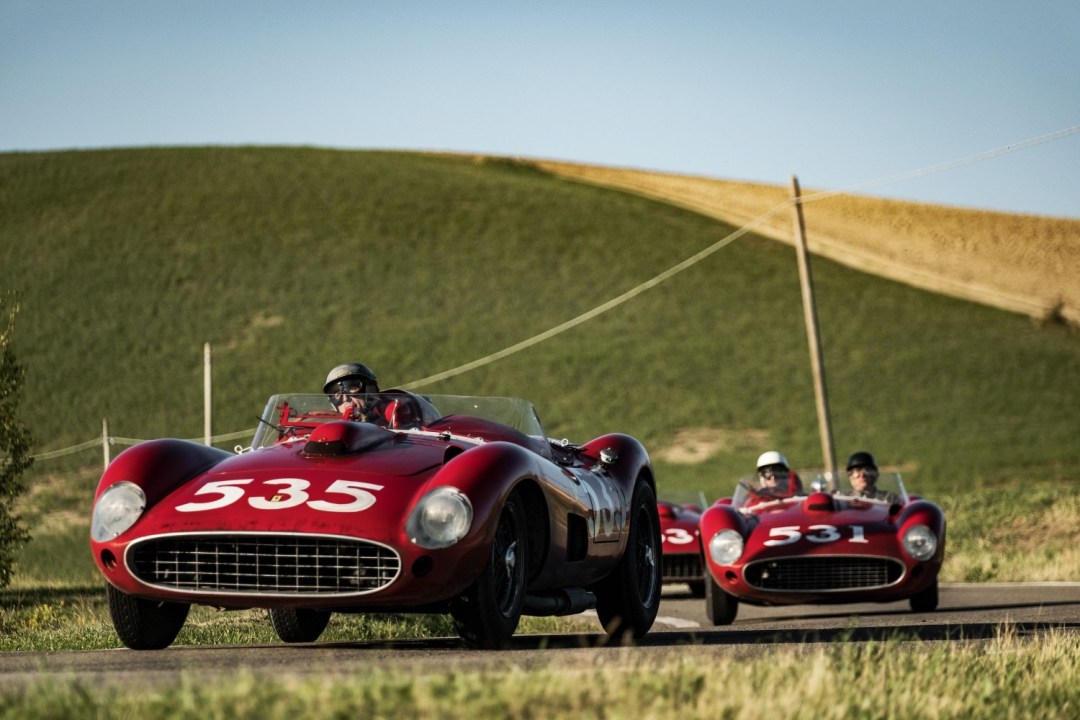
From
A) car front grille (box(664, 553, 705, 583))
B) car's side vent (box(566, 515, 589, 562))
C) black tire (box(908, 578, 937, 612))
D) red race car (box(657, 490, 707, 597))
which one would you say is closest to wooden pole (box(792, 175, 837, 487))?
red race car (box(657, 490, 707, 597))

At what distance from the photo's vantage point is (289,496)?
6875 mm

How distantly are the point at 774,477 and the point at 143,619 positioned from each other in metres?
7.71

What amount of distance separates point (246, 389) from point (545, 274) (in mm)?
14818

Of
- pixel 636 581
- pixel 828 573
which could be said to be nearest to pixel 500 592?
pixel 636 581

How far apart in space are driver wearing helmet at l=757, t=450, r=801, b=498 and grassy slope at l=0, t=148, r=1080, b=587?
23160mm

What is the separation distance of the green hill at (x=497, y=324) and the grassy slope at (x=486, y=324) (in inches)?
4.6

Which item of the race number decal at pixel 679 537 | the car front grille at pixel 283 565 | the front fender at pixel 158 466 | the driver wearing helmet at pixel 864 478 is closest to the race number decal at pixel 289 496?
the car front grille at pixel 283 565

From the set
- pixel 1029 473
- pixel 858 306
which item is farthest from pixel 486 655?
pixel 858 306

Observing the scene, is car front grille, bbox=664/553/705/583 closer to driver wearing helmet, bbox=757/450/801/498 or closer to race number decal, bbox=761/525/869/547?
driver wearing helmet, bbox=757/450/801/498

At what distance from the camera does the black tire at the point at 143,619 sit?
7.45 metres

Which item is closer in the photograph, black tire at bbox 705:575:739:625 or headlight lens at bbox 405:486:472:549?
headlight lens at bbox 405:486:472:549

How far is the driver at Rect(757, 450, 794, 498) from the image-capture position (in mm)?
14008

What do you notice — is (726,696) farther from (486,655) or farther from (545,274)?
(545,274)

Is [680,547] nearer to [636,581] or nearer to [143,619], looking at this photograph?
[636,581]
